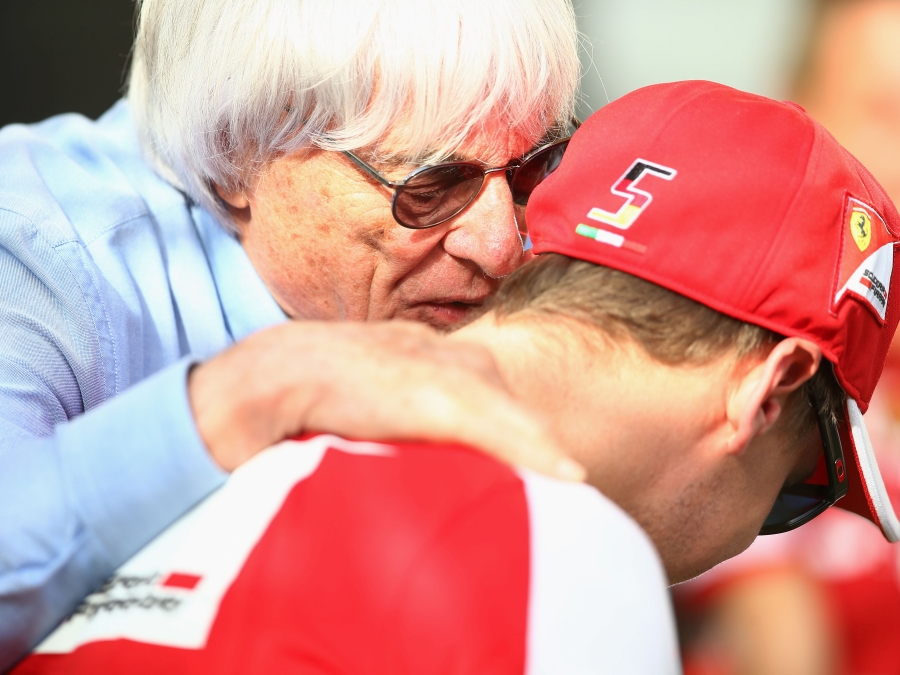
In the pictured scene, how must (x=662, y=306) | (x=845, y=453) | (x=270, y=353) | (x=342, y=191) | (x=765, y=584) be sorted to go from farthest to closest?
(x=765, y=584), (x=342, y=191), (x=845, y=453), (x=662, y=306), (x=270, y=353)

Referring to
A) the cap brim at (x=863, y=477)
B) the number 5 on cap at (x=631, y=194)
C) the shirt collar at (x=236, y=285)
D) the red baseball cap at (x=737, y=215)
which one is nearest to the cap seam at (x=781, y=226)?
the red baseball cap at (x=737, y=215)

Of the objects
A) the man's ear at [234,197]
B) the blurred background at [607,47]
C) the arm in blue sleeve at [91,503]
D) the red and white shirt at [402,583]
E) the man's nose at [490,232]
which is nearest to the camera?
the red and white shirt at [402,583]

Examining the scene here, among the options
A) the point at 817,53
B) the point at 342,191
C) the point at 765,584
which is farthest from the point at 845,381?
the point at 817,53

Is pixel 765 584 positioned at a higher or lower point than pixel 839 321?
lower

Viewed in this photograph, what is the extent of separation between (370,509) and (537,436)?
189 millimetres

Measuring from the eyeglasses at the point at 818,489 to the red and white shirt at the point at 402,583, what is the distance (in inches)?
21.0

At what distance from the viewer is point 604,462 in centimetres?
116

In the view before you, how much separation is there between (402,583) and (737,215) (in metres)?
0.64

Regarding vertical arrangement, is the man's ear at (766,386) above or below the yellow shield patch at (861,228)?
below

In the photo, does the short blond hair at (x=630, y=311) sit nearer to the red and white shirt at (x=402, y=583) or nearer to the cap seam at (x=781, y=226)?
the cap seam at (x=781, y=226)

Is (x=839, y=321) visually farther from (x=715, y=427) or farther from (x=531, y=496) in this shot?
(x=531, y=496)

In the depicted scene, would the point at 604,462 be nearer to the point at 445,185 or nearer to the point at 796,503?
the point at 796,503

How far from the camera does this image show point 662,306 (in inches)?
47.5

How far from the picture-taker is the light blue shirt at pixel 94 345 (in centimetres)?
106
